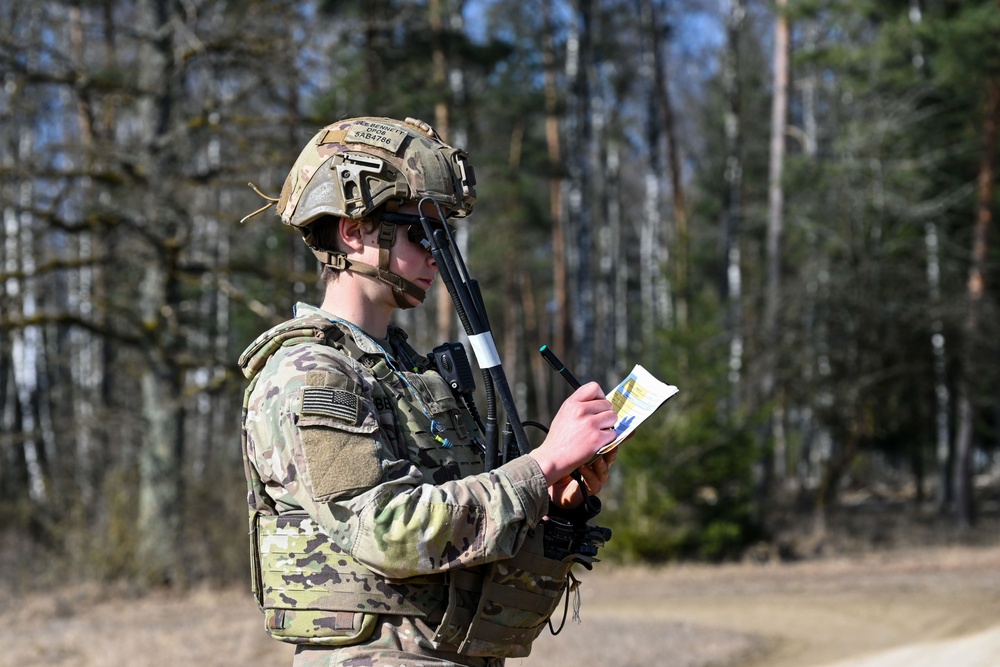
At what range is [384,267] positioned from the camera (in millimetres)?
2564

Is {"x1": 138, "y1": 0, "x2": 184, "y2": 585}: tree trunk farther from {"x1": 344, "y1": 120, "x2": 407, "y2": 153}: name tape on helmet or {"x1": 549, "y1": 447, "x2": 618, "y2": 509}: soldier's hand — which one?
→ {"x1": 549, "y1": 447, "x2": 618, "y2": 509}: soldier's hand

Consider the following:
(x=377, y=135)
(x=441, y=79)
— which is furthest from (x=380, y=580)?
(x=441, y=79)

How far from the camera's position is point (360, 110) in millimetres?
13047

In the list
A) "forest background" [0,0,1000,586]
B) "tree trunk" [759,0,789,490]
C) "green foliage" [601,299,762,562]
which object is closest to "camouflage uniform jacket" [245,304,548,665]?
"forest background" [0,0,1000,586]

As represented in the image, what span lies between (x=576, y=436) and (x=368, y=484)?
44 cm

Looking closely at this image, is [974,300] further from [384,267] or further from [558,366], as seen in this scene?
[384,267]

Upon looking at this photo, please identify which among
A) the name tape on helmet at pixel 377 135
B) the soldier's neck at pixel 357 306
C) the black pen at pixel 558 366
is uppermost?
the name tape on helmet at pixel 377 135

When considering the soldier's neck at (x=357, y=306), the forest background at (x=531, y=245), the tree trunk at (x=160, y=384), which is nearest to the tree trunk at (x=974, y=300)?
the forest background at (x=531, y=245)

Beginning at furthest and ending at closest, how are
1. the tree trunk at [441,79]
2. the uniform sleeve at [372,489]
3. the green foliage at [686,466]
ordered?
1. the tree trunk at [441,79]
2. the green foliage at [686,466]
3. the uniform sleeve at [372,489]

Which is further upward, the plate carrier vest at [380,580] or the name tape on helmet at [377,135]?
the name tape on helmet at [377,135]

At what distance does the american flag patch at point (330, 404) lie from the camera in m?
2.20

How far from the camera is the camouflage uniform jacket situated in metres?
2.17

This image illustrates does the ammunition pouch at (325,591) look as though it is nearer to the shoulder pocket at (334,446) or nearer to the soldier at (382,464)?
the soldier at (382,464)

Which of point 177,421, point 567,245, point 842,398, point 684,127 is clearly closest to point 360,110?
point 177,421
